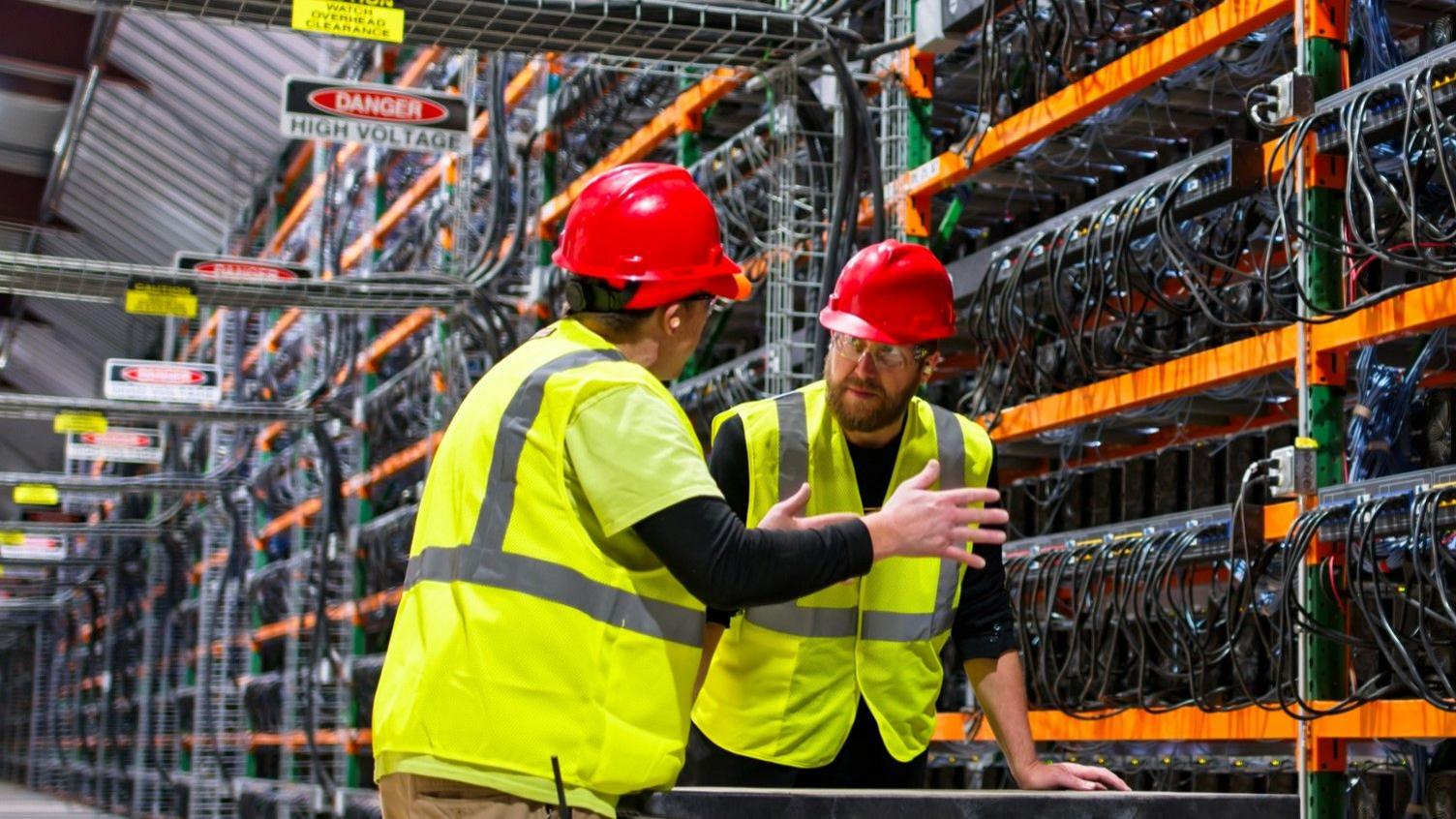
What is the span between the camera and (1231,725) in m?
4.70

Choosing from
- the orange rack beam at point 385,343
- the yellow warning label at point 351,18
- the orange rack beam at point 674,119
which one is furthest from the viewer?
the orange rack beam at point 385,343

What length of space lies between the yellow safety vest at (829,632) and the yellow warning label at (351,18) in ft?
9.49

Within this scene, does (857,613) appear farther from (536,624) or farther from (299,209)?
(299,209)

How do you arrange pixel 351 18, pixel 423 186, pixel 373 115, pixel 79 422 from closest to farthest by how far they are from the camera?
pixel 351 18 → pixel 373 115 → pixel 423 186 → pixel 79 422

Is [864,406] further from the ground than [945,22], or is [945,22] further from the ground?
[945,22]

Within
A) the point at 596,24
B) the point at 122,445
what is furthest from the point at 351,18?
the point at 122,445

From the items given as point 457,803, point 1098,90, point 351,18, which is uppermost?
point 351,18

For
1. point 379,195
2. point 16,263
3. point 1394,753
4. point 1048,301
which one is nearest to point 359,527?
point 379,195

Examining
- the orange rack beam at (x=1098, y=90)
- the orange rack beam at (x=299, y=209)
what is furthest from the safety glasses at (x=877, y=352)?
the orange rack beam at (x=299, y=209)

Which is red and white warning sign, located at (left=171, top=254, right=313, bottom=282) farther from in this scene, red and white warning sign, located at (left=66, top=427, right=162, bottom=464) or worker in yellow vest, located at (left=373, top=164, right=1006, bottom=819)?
worker in yellow vest, located at (left=373, top=164, right=1006, bottom=819)

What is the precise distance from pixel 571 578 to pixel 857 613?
1.08 m

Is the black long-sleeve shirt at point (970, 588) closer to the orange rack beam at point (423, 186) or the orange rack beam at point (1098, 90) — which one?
the orange rack beam at point (1098, 90)

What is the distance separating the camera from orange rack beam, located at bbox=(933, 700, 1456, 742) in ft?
13.4

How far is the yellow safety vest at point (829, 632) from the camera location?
3180 millimetres
